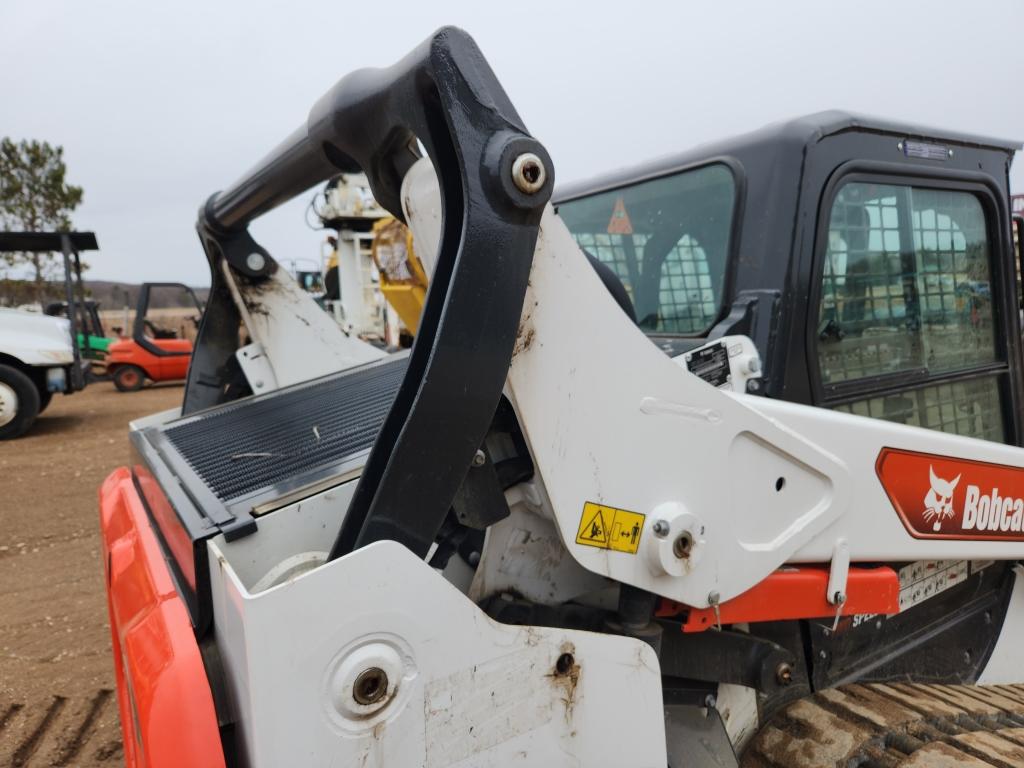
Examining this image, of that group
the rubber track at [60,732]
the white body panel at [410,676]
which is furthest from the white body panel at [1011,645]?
the rubber track at [60,732]

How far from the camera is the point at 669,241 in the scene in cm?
219

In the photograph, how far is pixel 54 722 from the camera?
2.78 metres

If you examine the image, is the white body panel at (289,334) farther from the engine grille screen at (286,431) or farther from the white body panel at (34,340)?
the white body panel at (34,340)

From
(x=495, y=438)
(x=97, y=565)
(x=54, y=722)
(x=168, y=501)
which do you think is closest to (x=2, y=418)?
(x=97, y=565)

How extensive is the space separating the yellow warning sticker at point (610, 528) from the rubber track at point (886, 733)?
2.37ft

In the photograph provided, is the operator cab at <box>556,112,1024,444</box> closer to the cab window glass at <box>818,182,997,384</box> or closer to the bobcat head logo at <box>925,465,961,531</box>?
the cab window glass at <box>818,182,997,384</box>

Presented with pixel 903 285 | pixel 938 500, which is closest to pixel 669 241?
pixel 903 285

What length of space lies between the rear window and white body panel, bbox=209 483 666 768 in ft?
3.54

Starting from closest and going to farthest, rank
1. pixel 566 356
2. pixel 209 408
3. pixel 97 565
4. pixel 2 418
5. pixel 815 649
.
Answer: pixel 566 356, pixel 815 649, pixel 209 408, pixel 97 565, pixel 2 418

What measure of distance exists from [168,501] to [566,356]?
983 millimetres

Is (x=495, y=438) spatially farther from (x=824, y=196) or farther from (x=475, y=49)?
(x=824, y=196)

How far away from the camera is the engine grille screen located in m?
1.68

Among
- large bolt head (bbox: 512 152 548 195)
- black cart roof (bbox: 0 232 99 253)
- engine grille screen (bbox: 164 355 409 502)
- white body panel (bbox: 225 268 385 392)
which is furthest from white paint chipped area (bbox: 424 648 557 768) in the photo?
black cart roof (bbox: 0 232 99 253)

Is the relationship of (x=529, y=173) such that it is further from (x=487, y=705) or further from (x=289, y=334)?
(x=289, y=334)
